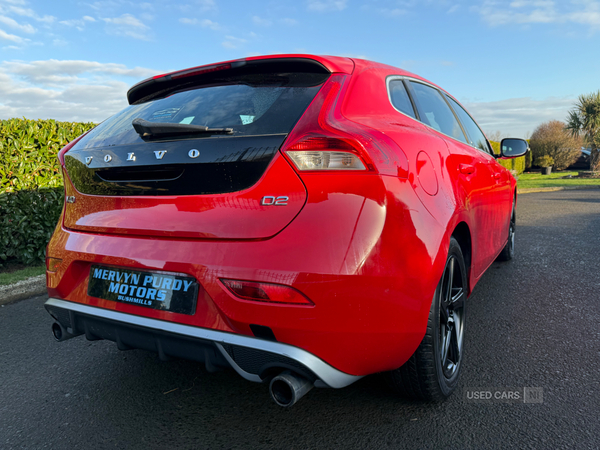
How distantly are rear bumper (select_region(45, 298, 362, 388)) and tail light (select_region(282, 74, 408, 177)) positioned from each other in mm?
689

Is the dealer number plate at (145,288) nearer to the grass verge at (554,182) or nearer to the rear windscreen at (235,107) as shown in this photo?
the rear windscreen at (235,107)

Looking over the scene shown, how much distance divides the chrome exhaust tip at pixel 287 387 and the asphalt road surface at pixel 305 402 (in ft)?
1.36

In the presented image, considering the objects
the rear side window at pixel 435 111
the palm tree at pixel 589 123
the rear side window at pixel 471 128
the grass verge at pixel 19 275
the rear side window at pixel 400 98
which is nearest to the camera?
the rear side window at pixel 400 98

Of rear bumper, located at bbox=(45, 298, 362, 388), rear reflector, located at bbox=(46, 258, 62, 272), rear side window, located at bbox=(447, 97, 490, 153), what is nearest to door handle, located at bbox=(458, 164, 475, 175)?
rear side window, located at bbox=(447, 97, 490, 153)

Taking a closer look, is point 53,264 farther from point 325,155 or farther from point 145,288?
point 325,155

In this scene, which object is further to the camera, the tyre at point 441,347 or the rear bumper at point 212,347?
the tyre at point 441,347

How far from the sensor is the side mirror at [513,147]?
13.9 ft

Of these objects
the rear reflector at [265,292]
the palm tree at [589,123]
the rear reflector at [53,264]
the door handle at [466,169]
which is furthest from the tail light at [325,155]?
the palm tree at [589,123]

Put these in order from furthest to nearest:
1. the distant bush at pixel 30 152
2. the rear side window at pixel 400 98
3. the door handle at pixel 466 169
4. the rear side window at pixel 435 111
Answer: the distant bush at pixel 30 152 < the rear side window at pixel 435 111 < the door handle at pixel 466 169 < the rear side window at pixel 400 98

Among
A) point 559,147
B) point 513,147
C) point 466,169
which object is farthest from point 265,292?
point 559,147

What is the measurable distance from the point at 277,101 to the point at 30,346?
2.50m

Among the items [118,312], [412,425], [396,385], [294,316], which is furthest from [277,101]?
[412,425]

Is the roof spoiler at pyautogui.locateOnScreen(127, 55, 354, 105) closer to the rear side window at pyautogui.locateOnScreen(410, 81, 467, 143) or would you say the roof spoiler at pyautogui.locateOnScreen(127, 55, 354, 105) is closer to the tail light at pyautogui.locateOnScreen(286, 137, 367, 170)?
the tail light at pyautogui.locateOnScreen(286, 137, 367, 170)

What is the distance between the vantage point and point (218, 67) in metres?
2.22
